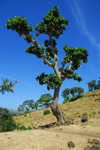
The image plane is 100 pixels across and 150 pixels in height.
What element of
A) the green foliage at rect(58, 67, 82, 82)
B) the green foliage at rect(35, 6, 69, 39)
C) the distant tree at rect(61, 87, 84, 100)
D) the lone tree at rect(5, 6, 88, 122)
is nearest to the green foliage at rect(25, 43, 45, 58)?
the lone tree at rect(5, 6, 88, 122)

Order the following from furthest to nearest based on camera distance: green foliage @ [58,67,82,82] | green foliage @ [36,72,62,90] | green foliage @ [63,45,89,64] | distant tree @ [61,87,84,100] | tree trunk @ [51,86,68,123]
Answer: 1. distant tree @ [61,87,84,100]
2. green foliage @ [58,67,82,82]
3. green foliage @ [63,45,89,64]
4. tree trunk @ [51,86,68,123]
5. green foliage @ [36,72,62,90]

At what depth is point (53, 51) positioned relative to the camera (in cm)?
1430

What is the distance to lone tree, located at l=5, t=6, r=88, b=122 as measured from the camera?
1204cm

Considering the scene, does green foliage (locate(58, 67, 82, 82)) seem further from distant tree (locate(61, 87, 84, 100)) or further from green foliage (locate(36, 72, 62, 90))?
distant tree (locate(61, 87, 84, 100))

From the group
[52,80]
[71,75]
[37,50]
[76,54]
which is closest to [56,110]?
[52,80]

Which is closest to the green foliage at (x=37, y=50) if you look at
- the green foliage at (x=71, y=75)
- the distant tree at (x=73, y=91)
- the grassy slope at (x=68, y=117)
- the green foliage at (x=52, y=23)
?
the green foliage at (x=52, y=23)

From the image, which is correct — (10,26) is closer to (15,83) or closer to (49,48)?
(49,48)

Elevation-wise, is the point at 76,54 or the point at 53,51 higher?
the point at 53,51

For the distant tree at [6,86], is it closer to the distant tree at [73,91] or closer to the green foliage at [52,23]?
the green foliage at [52,23]

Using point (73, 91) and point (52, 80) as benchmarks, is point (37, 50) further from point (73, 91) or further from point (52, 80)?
point (73, 91)

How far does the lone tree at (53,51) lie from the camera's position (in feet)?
39.5

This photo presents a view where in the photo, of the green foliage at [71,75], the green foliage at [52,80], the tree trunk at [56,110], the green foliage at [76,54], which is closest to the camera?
the green foliage at [52,80]

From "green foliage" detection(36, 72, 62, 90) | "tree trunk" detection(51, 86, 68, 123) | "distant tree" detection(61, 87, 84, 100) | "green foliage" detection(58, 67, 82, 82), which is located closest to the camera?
"green foliage" detection(36, 72, 62, 90)

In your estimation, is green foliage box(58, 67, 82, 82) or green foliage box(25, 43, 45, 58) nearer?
green foliage box(25, 43, 45, 58)
